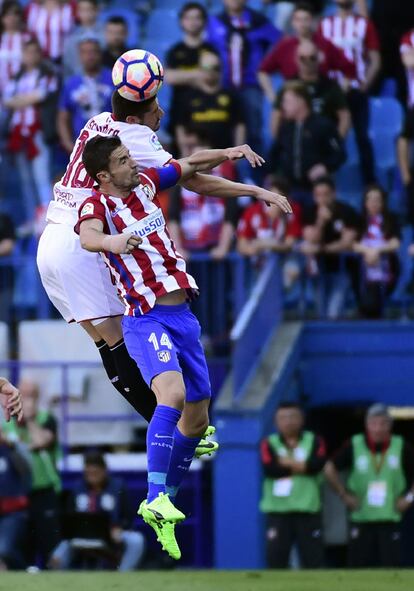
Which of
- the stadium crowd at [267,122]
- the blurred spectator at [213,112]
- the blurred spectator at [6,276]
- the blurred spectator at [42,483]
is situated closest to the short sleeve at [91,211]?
the blurred spectator at [42,483]

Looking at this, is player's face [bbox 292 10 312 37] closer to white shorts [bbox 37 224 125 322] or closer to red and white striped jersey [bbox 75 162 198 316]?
white shorts [bbox 37 224 125 322]

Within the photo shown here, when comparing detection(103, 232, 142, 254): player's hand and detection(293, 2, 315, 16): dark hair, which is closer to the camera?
detection(103, 232, 142, 254): player's hand

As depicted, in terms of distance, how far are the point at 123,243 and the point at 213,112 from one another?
738cm

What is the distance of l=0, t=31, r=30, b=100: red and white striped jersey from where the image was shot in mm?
17125

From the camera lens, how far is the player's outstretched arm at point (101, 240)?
8625mm

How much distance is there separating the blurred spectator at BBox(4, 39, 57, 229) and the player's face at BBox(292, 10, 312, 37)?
246 cm

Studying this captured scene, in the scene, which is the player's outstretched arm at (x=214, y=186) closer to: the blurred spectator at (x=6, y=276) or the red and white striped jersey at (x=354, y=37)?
the blurred spectator at (x=6, y=276)

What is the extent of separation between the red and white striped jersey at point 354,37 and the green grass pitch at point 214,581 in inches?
277

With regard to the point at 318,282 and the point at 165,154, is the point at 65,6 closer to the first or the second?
the point at 318,282

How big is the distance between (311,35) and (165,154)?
7.10 metres

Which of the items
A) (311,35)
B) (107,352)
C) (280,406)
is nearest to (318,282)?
(280,406)

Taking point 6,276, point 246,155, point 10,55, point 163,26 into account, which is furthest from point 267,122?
point 246,155

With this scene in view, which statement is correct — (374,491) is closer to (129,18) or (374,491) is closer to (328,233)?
(328,233)

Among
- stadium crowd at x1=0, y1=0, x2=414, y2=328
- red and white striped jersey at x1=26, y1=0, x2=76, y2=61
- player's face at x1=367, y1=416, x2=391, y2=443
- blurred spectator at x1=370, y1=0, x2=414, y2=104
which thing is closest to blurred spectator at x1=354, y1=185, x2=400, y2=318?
stadium crowd at x1=0, y1=0, x2=414, y2=328
